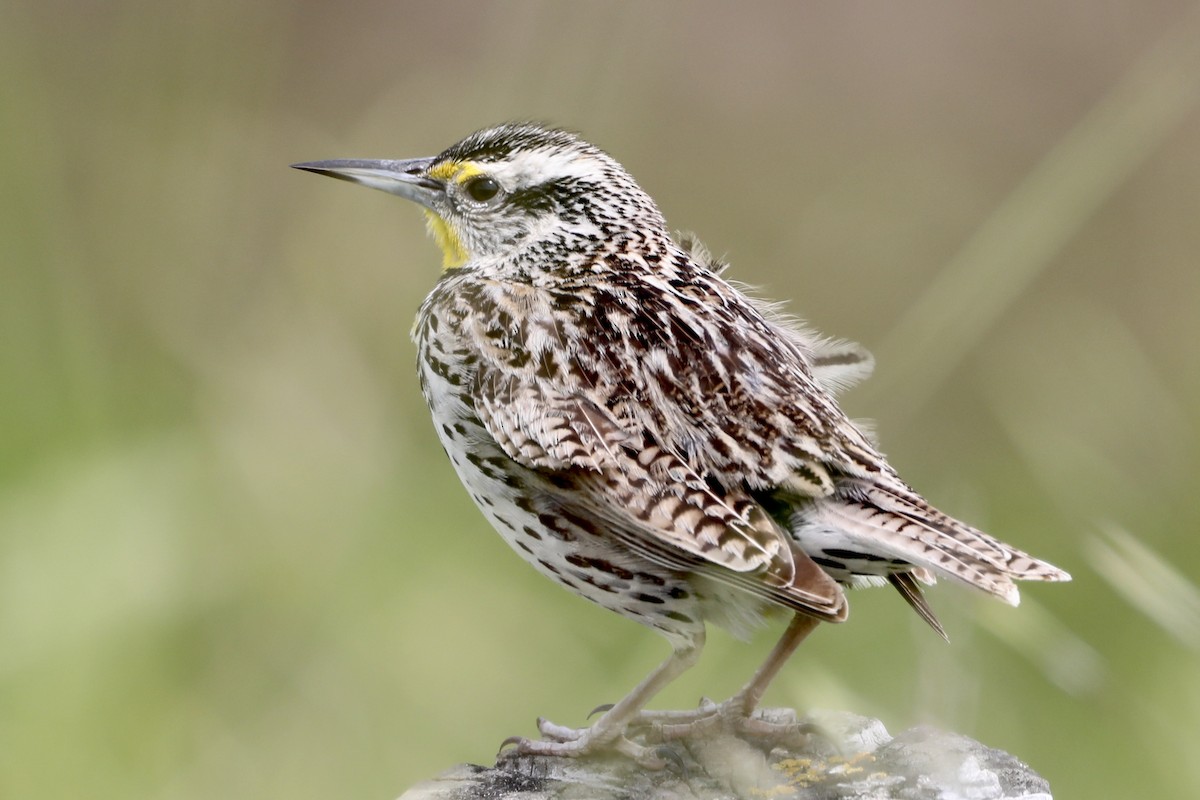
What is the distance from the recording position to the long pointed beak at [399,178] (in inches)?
131

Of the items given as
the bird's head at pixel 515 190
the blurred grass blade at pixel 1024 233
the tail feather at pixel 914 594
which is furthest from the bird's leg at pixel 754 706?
the bird's head at pixel 515 190

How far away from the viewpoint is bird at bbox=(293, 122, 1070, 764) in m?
2.66

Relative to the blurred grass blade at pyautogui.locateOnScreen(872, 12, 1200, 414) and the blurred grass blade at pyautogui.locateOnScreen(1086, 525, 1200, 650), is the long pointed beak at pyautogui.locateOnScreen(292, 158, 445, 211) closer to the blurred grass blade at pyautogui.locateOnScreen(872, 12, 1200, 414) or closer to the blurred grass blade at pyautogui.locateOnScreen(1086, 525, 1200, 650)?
the blurred grass blade at pyautogui.locateOnScreen(872, 12, 1200, 414)

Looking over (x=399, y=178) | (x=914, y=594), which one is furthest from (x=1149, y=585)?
(x=399, y=178)

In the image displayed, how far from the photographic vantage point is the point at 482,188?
332cm

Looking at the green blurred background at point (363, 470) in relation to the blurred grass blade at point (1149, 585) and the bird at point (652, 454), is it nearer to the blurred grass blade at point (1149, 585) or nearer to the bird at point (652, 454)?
the blurred grass blade at point (1149, 585)

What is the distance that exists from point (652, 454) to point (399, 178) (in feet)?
3.22

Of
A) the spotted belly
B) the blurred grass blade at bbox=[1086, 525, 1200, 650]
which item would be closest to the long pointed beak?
the spotted belly

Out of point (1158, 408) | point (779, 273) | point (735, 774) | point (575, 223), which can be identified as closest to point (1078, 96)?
point (779, 273)

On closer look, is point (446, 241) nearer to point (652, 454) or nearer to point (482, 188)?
point (482, 188)

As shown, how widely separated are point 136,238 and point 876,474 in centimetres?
284

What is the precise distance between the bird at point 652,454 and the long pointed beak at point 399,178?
19mm

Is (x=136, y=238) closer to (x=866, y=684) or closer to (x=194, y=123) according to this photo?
(x=194, y=123)

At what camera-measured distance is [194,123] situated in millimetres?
3713
